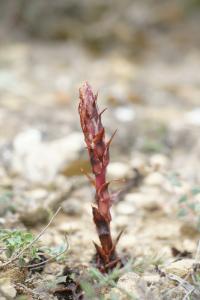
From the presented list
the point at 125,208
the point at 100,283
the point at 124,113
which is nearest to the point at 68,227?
the point at 125,208

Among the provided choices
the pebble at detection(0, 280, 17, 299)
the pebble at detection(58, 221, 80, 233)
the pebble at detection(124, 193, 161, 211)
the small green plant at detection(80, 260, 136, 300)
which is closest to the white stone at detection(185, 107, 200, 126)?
the pebble at detection(124, 193, 161, 211)

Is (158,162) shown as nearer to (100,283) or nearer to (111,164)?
(111,164)

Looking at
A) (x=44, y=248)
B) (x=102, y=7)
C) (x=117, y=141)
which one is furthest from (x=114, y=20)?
(x=44, y=248)

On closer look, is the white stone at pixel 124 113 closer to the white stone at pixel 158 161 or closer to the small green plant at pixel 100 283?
the white stone at pixel 158 161

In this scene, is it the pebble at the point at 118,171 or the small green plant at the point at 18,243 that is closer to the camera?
the small green plant at the point at 18,243

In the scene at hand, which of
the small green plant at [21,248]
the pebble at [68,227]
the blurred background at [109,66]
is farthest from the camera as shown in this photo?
the blurred background at [109,66]

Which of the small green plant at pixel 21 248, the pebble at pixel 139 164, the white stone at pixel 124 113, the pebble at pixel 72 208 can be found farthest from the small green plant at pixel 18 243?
the white stone at pixel 124 113

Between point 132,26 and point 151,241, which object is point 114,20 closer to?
point 132,26
